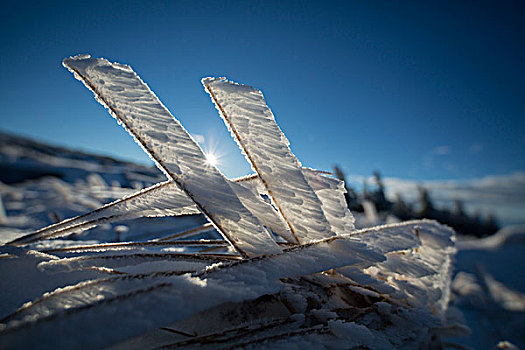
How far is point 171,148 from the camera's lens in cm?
25

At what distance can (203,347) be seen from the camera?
0.20 m

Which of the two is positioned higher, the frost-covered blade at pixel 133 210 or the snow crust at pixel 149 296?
the frost-covered blade at pixel 133 210

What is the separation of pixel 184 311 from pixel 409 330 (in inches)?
10.2

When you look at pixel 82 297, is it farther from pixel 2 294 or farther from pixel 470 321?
pixel 470 321

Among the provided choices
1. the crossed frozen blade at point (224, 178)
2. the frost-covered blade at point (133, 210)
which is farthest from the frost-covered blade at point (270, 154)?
the frost-covered blade at point (133, 210)

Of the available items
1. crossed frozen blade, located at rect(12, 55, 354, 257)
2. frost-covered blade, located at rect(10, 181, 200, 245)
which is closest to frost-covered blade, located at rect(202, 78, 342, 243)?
crossed frozen blade, located at rect(12, 55, 354, 257)

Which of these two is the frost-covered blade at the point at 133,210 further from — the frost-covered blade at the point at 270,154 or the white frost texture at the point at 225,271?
the frost-covered blade at the point at 270,154

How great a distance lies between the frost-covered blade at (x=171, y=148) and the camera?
242 millimetres

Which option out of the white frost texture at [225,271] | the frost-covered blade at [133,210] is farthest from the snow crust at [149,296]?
the frost-covered blade at [133,210]

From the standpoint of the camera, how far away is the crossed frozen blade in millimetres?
246

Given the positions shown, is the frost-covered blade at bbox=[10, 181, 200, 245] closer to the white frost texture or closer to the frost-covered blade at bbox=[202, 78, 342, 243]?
the white frost texture

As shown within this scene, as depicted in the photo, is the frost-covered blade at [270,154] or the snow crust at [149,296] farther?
the frost-covered blade at [270,154]

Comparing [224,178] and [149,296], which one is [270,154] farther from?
[149,296]

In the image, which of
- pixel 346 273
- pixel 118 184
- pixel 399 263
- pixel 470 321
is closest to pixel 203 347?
pixel 346 273
